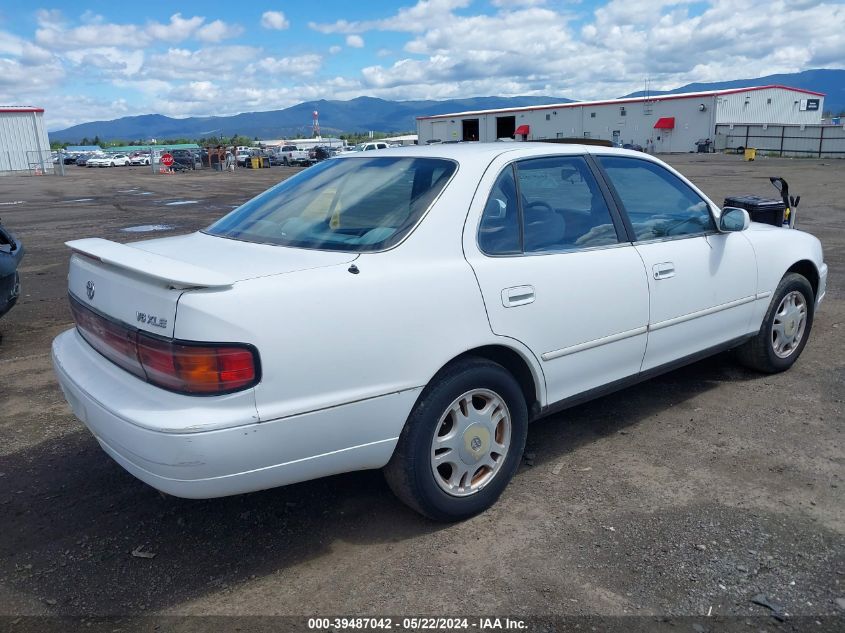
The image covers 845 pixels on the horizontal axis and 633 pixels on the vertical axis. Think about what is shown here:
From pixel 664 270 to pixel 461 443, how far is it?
1624mm

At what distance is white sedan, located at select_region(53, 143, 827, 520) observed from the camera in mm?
2627

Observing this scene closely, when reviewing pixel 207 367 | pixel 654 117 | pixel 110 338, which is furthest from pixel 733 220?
pixel 654 117

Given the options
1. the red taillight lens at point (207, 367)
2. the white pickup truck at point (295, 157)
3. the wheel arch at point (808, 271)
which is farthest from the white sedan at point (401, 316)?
the white pickup truck at point (295, 157)

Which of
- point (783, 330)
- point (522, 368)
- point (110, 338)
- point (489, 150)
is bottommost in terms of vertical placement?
point (783, 330)

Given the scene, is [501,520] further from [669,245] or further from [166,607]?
[669,245]

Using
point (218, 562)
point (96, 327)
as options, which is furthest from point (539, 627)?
point (96, 327)

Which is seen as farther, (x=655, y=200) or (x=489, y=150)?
(x=655, y=200)

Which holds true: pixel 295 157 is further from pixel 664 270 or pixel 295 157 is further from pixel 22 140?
pixel 664 270

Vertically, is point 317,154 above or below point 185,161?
above

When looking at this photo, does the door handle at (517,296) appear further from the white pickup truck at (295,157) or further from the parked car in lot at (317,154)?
the white pickup truck at (295,157)

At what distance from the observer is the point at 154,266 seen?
2799 millimetres

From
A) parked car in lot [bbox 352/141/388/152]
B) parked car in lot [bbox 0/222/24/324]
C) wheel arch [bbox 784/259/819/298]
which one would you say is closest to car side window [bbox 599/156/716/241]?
wheel arch [bbox 784/259/819/298]

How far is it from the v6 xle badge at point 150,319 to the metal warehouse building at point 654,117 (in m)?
50.5

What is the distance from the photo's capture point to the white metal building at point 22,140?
44219 millimetres
